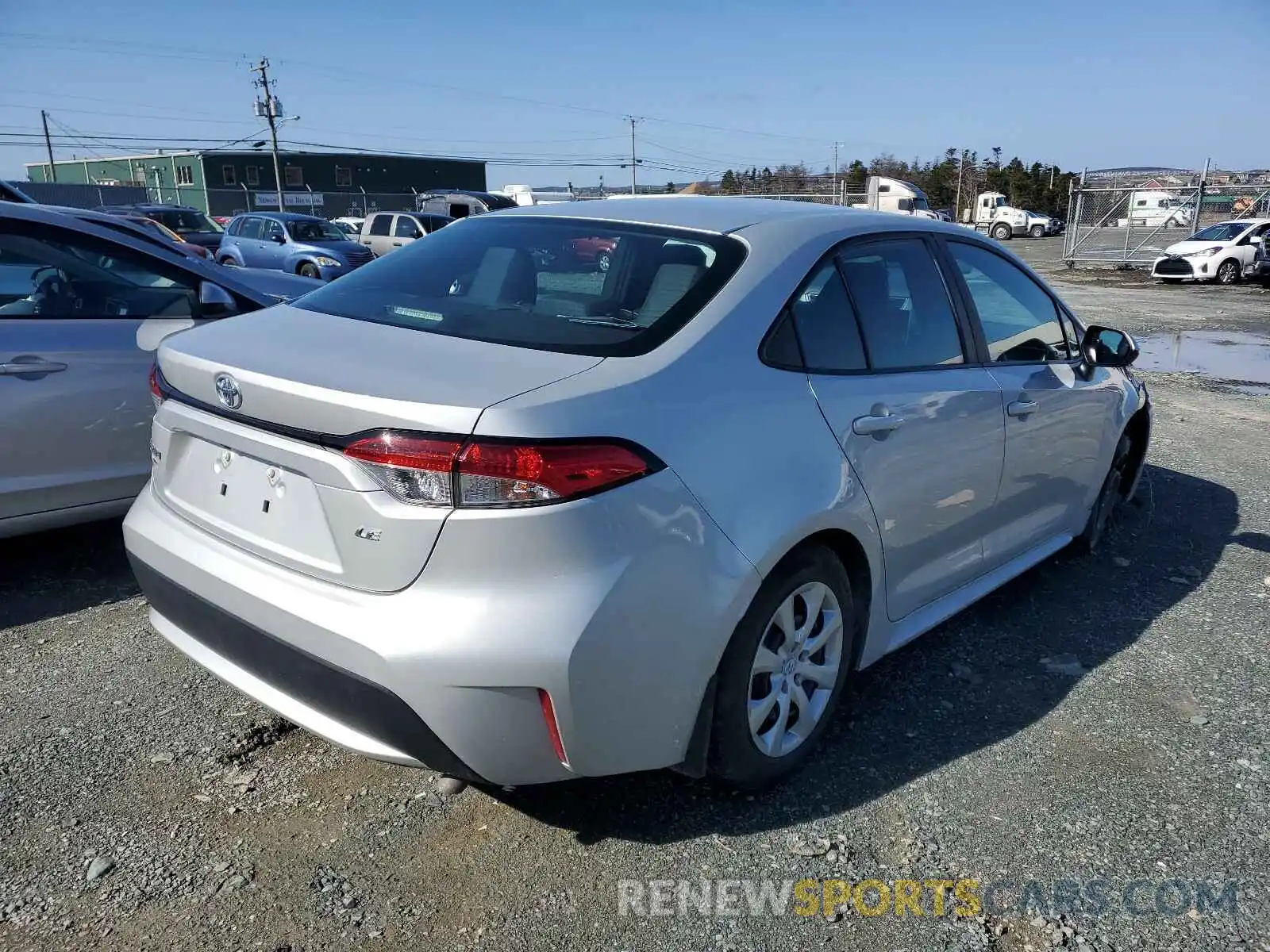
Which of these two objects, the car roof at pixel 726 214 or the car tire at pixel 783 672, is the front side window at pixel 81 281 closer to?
the car roof at pixel 726 214

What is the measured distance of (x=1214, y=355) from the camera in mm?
12312

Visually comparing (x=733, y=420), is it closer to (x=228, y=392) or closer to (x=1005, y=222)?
(x=228, y=392)

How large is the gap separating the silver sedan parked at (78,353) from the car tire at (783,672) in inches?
110

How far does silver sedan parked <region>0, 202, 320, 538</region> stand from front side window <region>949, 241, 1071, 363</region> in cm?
327

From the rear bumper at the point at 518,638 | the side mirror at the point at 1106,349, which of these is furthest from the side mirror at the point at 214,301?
the side mirror at the point at 1106,349

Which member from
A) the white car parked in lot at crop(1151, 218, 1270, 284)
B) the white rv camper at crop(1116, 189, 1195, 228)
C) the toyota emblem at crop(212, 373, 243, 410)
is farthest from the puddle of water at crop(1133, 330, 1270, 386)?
the white rv camper at crop(1116, 189, 1195, 228)

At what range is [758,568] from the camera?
245 cm

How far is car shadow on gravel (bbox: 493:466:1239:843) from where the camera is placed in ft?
9.08

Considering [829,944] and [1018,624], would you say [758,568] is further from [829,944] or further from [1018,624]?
[1018,624]

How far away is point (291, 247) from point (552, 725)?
68.3 feet

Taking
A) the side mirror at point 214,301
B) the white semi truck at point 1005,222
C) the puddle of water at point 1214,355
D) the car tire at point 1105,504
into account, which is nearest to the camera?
the side mirror at point 214,301

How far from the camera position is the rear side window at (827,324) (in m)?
2.81

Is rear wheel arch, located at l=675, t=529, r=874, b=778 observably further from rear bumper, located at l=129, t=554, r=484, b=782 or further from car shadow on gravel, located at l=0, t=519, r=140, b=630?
car shadow on gravel, located at l=0, t=519, r=140, b=630
